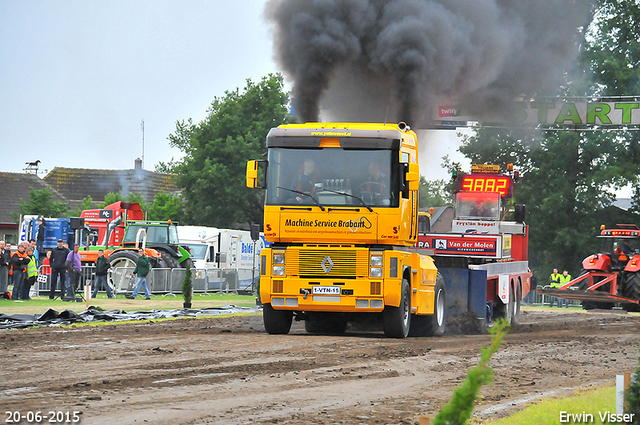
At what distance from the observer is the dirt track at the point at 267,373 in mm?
7250

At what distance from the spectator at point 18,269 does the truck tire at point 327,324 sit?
11.0 metres

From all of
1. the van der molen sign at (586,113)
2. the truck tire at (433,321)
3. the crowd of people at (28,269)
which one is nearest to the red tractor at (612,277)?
the van der molen sign at (586,113)

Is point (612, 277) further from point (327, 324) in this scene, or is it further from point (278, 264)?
point (278, 264)

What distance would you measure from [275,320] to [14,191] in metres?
50.6

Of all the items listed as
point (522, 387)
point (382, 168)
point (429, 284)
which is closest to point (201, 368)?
point (522, 387)

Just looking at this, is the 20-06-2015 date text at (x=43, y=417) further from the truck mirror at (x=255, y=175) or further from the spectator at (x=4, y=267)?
the spectator at (x=4, y=267)

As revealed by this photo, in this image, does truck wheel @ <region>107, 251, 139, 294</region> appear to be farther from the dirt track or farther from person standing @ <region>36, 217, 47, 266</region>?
the dirt track

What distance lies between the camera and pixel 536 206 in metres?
46.0

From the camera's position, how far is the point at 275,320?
15008mm

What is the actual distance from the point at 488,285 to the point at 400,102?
5.14 metres

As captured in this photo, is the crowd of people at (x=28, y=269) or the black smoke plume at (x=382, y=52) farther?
the crowd of people at (x=28, y=269)

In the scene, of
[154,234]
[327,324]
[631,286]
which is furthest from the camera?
[154,234]

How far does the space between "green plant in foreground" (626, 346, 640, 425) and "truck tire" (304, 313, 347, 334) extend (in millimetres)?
11307

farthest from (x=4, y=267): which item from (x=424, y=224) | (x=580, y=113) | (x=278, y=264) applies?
(x=580, y=113)
